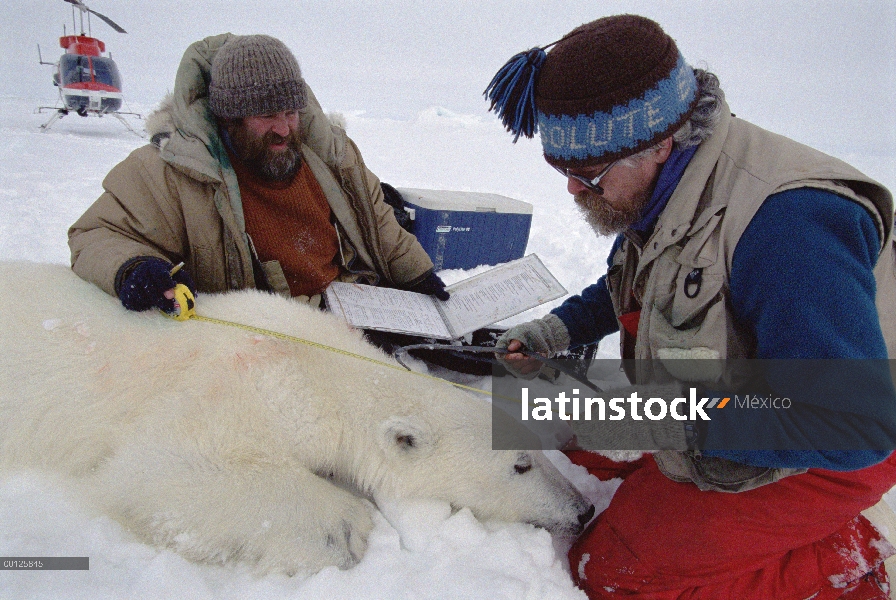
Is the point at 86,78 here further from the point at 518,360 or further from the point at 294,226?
the point at 518,360

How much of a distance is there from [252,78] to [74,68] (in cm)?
1902

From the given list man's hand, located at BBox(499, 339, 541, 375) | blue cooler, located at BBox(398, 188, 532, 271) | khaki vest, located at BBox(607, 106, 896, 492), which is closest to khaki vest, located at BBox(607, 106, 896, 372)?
khaki vest, located at BBox(607, 106, 896, 492)

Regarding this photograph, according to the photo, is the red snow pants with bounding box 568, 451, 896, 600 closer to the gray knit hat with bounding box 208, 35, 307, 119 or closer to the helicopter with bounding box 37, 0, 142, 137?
the gray knit hat with bounding box 208, 35, 307, 119

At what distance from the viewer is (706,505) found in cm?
206

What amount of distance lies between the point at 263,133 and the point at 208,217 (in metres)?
0.65

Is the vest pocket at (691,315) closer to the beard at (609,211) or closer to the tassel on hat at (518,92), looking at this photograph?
the beard at (609,211)

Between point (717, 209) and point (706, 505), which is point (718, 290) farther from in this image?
point (706, 505)

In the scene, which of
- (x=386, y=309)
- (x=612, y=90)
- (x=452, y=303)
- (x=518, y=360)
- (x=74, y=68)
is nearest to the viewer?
(x=612, y=90)

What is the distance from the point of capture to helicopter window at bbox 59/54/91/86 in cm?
1681

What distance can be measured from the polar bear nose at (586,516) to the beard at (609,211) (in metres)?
1.33

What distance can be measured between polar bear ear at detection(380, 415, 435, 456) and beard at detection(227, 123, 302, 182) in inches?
79.5

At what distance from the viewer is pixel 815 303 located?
1.58 metres

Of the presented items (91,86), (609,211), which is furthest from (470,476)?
(91,86)

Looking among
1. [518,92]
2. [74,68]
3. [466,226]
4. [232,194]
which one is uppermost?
[518,92]
